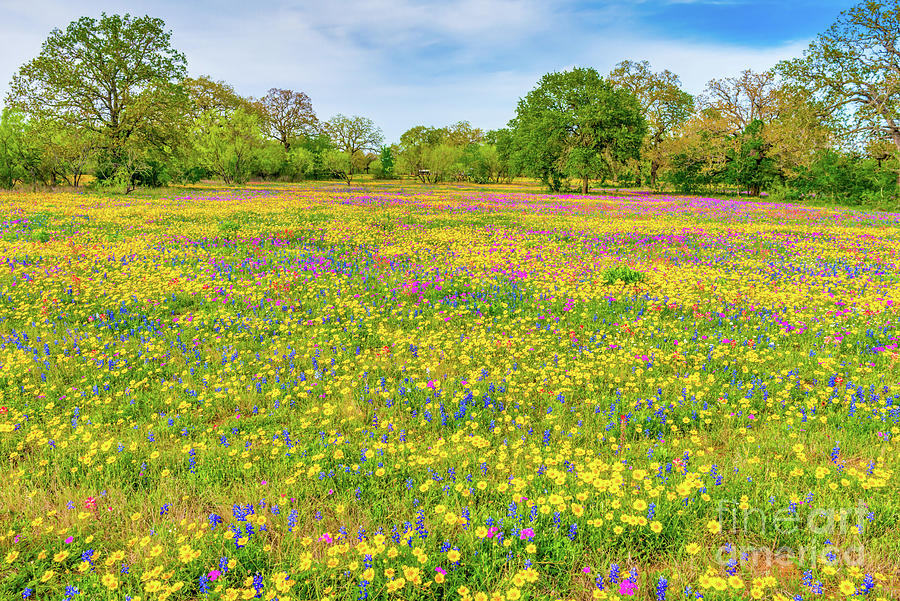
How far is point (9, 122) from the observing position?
1247 inches

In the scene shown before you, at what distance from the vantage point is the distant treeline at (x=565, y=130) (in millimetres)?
27312

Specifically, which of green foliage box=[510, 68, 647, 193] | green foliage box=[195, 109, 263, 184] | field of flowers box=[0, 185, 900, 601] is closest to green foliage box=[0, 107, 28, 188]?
green foliage box=[195, 109, 263, 184]

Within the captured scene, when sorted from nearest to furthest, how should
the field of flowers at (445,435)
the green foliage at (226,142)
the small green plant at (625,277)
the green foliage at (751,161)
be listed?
the field of flowers at (445,435) < the small green plant at (625,277) < the green foliage at (751,161) < the green foliage at (226,142)

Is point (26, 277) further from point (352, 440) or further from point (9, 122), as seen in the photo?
point (9, 122)

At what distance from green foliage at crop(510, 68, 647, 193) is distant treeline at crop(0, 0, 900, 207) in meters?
0.16

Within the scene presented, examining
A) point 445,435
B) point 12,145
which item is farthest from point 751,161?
point 12,145

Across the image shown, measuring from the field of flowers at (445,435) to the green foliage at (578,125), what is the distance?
40732 mm

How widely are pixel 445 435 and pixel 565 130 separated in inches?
1990

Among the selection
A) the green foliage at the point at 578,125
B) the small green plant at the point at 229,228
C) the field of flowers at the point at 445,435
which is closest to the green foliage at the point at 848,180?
the green foliage at the point at 578,125

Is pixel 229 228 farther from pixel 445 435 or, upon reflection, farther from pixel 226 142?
pixel 226 142

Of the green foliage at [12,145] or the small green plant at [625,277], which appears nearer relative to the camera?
the small green plant at [625,277]

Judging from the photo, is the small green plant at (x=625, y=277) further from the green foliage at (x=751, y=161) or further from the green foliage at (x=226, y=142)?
the green foliage at (x=226, y=142)

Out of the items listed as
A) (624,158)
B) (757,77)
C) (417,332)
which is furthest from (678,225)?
(757,77)

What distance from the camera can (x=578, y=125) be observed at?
4844cm
